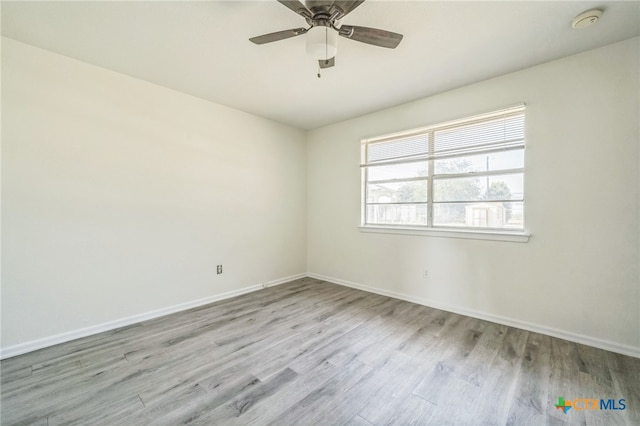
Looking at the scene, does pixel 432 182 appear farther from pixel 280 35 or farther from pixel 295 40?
pixel 280 35

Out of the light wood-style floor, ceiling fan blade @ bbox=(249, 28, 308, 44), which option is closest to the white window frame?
the light wood-style floor

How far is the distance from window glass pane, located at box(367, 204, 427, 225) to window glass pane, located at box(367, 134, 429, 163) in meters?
0.73

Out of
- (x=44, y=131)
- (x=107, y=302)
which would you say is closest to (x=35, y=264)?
(x=107, y=302)

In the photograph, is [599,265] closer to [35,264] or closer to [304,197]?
[304,197]

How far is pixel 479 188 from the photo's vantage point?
2.99m

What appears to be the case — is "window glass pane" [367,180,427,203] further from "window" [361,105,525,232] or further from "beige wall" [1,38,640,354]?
"beige wall" [1,38,640,354]

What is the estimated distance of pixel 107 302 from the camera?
2666 millimetres

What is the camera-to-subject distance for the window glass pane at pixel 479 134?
278 centimetres

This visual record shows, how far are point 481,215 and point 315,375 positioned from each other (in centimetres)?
249

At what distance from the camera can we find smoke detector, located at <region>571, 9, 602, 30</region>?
6.13 feet

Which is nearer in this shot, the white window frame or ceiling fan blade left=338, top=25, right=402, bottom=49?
ceiling fan blade left=338, top=25, right=402, bottom=49

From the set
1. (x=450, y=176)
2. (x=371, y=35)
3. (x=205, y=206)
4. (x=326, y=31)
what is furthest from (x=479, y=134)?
(x=205, y=206)

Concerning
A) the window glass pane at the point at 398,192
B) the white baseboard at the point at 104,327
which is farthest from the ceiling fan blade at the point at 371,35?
the white baseboard at the point at 104,327

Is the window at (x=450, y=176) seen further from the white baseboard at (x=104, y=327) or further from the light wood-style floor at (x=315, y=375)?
the white baseboard at (x=104, y=327)
